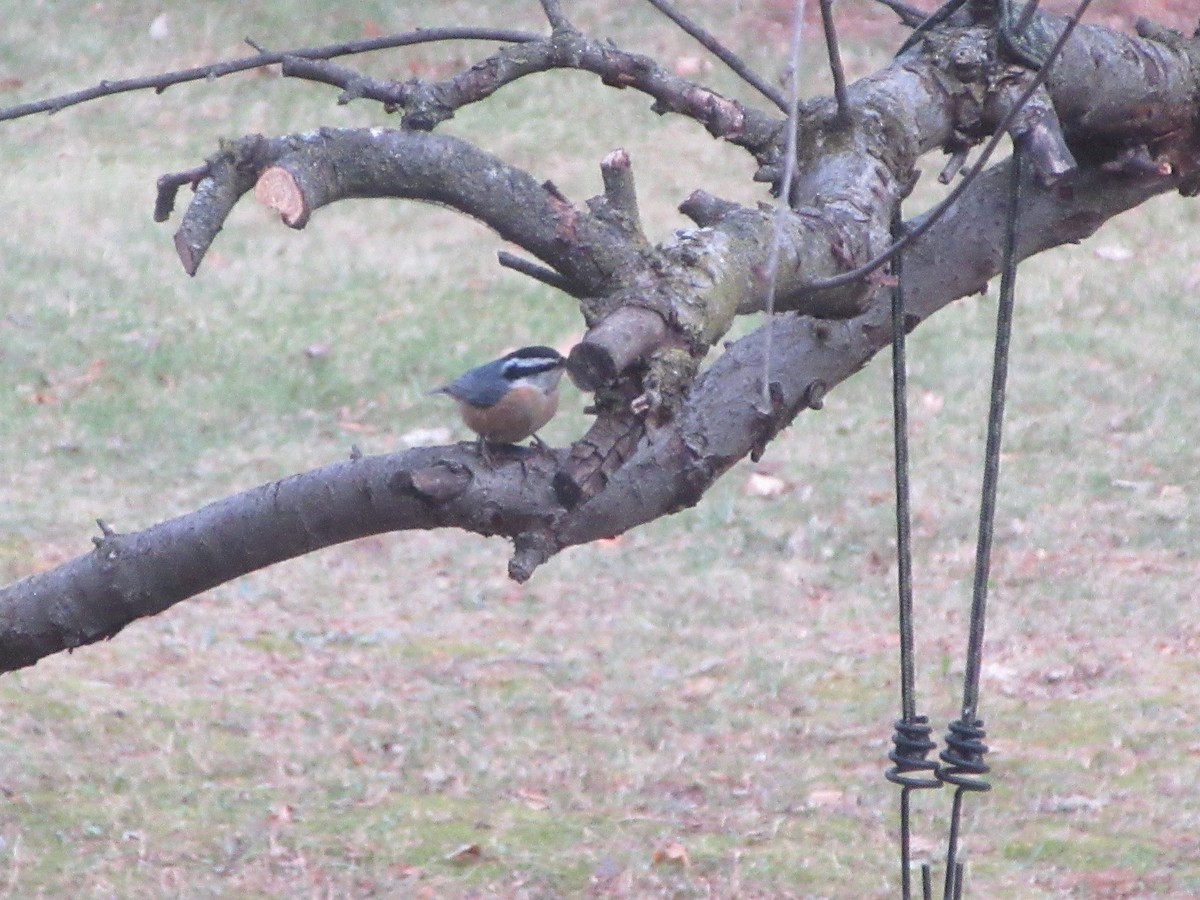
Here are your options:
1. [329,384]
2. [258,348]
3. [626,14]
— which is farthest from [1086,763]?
[626,14]

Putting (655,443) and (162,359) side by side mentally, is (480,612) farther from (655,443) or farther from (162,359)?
(655,443)

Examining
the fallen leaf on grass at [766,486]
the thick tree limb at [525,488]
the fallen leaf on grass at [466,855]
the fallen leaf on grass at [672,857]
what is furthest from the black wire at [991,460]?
the fallen leaf on grass at [766,486]

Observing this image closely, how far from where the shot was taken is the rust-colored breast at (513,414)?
12.2 feet

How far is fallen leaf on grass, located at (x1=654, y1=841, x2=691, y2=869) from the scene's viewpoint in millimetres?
4770

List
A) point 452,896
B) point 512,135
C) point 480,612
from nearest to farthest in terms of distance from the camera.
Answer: point 452,896, point 480,612, point 512,135

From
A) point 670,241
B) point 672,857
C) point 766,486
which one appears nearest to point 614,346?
point 670,241

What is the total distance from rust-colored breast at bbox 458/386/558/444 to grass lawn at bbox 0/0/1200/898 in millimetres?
1456

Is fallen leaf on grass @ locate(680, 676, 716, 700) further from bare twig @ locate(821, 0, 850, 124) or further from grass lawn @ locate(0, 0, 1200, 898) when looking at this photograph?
bare twig @ locate(821, 0, 850, 124)

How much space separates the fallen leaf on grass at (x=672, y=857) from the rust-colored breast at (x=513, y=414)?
1518mm

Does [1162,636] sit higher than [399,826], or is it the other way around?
[1162,636]

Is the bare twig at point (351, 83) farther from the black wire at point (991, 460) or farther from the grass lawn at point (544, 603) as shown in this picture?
the grass lawn at point (544, 603)

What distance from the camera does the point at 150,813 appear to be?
5.08m

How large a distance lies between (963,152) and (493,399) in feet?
4.25

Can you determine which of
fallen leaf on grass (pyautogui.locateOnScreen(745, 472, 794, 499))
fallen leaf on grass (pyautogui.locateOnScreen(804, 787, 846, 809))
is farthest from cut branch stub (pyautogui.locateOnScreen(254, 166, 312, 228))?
fallen leaf on grass (pyautogui.locateOnScreen(745, 472, 794, 499))
